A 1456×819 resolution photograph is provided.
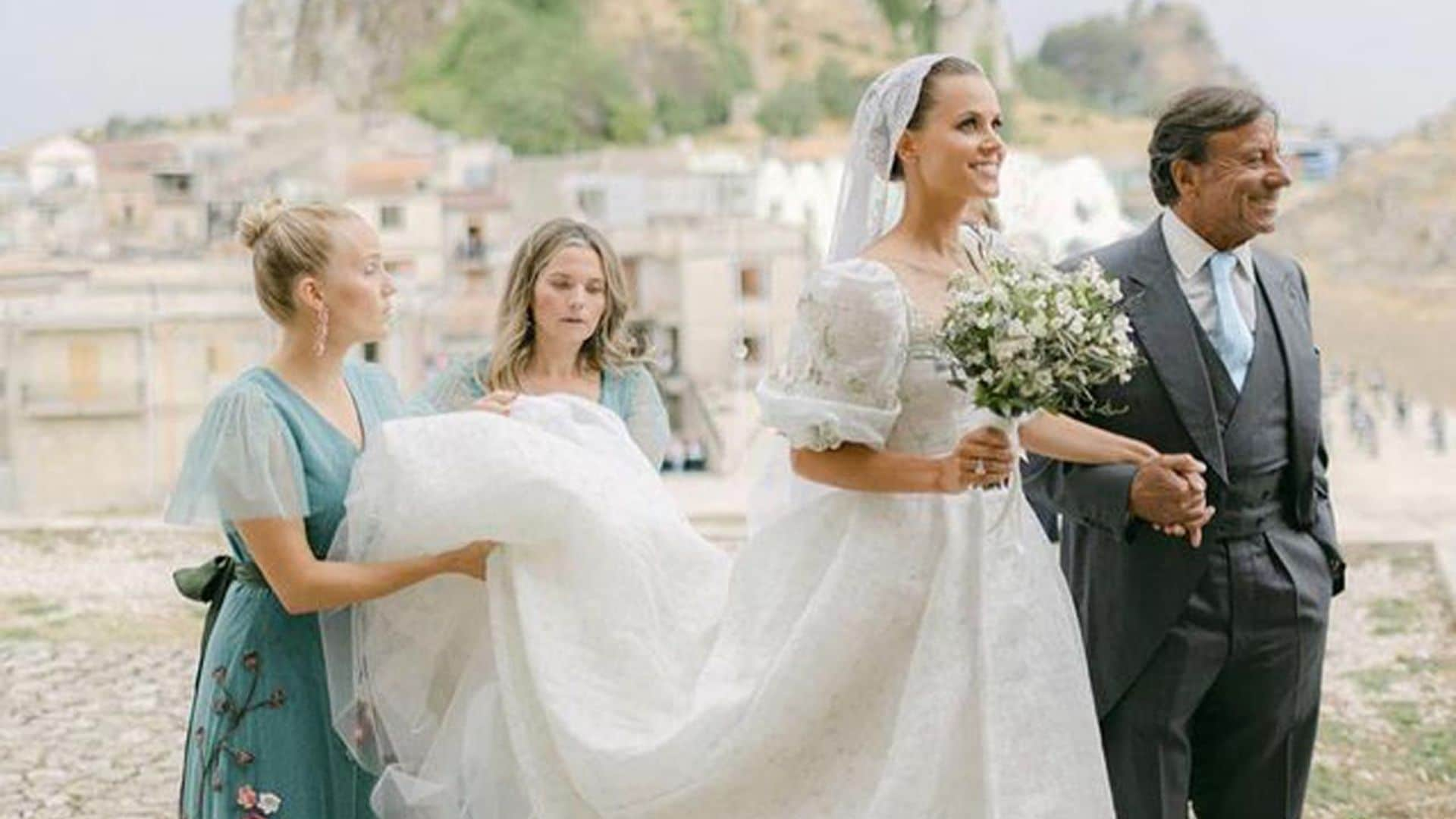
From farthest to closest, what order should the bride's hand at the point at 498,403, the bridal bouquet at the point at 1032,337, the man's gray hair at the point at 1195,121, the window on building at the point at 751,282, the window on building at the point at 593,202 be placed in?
the window on building at the point at 593,202 < the window on building at the point at 751,282 < the bride's hand at the point at 498,403 < the man's gray hair at the point at 1195,121 < the bridal bouquet at the point at 1032,337

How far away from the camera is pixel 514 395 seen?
2.83 meters

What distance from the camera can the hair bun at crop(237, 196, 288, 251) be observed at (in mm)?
2516

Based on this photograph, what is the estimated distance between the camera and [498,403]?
2801mm

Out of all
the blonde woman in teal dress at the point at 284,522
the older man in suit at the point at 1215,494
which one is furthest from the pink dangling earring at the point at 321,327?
the older man in suit at the point at 1215,494

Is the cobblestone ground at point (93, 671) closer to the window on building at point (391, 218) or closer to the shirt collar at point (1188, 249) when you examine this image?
the shirt collar at point (1188, 249)

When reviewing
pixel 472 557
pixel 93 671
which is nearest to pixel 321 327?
pixel 472 557

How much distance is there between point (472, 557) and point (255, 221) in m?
0.47

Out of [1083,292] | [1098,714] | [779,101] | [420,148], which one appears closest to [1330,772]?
[1098,714]

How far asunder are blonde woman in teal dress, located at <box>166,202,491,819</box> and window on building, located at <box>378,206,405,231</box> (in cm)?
2488

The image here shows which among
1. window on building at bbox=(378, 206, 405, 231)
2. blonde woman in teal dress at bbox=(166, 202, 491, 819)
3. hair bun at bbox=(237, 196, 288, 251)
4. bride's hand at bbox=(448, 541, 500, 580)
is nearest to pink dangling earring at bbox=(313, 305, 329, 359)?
blonde woman in teal dress at bbox=(166, 202, 491, 819)

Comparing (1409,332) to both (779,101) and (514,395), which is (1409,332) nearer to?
(779,101)

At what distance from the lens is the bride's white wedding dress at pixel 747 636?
246 cm

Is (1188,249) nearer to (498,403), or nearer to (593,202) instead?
(498,403)

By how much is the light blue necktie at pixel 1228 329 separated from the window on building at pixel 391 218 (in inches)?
983
